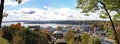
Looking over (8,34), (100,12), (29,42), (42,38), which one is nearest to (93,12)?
(100,12)

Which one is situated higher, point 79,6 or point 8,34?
point 79,6

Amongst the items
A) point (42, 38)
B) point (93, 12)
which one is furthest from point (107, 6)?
point (42, 38)

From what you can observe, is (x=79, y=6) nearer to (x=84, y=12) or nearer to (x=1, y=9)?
(x=84, y=12)

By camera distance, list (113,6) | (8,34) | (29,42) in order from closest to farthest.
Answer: (113,6) < (29,42) < (8,34)

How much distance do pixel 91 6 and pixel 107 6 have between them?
213cm

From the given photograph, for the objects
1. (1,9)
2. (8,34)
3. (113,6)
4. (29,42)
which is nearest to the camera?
(1,9)

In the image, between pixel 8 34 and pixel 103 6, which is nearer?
pixel 103 6

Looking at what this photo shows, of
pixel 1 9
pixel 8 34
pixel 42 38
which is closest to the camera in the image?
pixel 1 9

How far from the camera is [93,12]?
81.7 feet

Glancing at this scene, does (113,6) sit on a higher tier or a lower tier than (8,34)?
higher

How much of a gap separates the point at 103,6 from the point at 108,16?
3.84ft

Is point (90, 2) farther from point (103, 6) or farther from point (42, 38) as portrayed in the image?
point (42, 38)

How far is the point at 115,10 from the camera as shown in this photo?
22.0 metres

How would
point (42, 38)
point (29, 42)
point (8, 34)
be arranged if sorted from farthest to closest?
point (42, 38) → point (8, 34) → point (29, 42)
